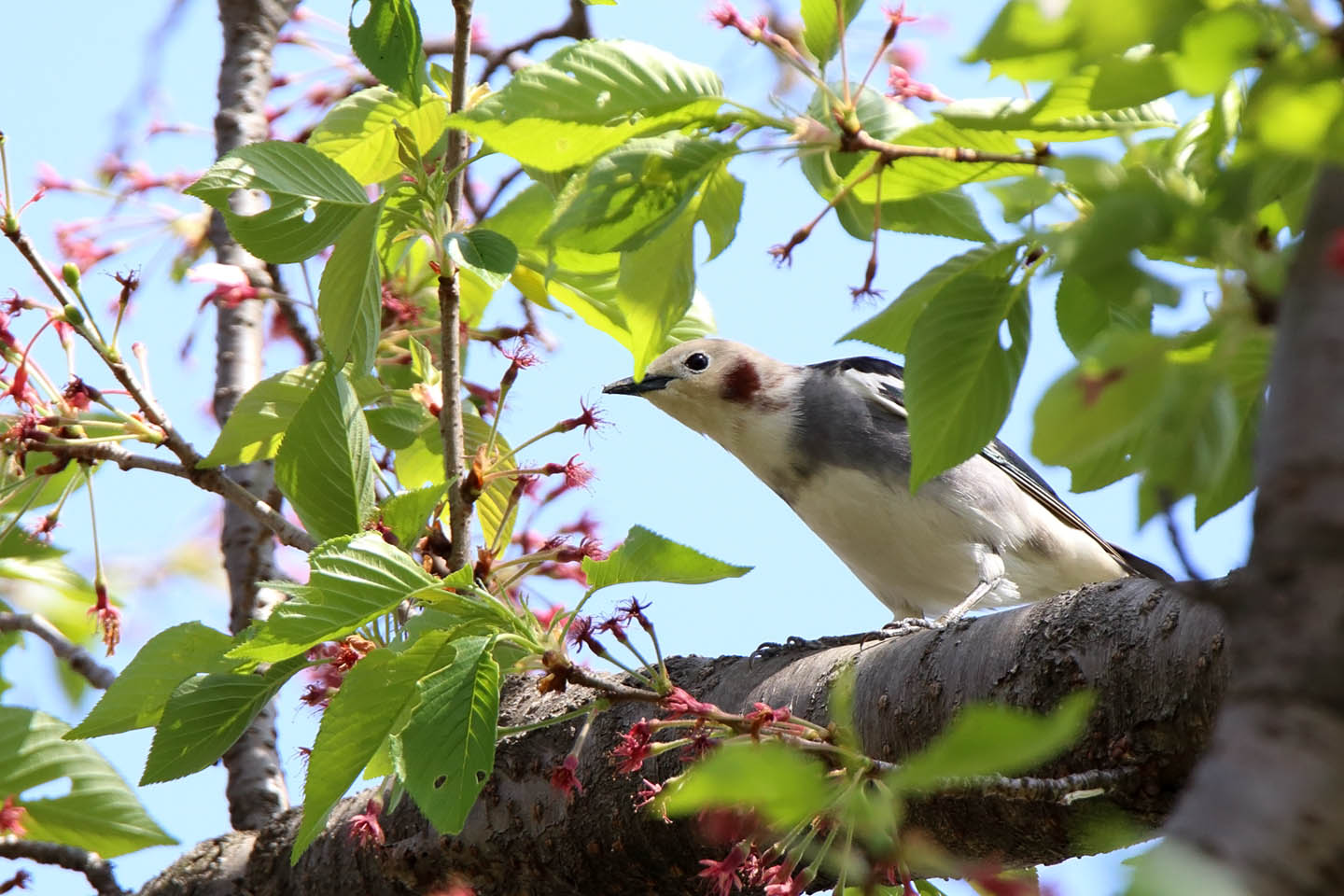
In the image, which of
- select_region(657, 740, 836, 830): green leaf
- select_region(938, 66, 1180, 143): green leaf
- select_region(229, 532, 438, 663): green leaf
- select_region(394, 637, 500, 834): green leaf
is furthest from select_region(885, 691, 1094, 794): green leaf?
select_region(229, 532, 438, 663): green leaf

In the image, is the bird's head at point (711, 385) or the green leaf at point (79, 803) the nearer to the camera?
the green leaf at point (79, 803)

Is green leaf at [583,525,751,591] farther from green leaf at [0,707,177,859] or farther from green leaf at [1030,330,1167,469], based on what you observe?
green leaf at [0,707,177,859]

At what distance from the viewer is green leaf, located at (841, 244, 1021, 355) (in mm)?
1670

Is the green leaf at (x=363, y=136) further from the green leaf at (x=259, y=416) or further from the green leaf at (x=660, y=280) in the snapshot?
the green leaf at (x=660, y=280)

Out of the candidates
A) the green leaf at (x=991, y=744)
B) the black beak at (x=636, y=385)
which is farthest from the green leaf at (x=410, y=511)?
the black beak at (x=636, y=385)

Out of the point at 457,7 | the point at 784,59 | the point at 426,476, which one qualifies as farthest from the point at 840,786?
the point at 426,476

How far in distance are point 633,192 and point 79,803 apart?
2.52 m

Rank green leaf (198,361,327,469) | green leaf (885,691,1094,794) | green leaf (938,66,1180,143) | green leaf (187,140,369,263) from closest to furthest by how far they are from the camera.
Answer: green leaf (885,691,1094,794) → green leaf (938,66,1180,143) → green leaf (187,140,369,263) → green leaf (198,361,327,469)

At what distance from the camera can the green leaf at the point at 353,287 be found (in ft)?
7.36

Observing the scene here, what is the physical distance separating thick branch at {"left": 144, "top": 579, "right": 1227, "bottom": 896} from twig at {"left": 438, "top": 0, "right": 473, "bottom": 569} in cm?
49

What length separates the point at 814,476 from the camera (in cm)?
490

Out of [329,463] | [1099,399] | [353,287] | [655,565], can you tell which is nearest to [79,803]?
[329,463]

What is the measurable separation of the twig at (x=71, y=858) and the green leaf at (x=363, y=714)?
1679 mm

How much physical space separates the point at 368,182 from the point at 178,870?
2.01 metres
